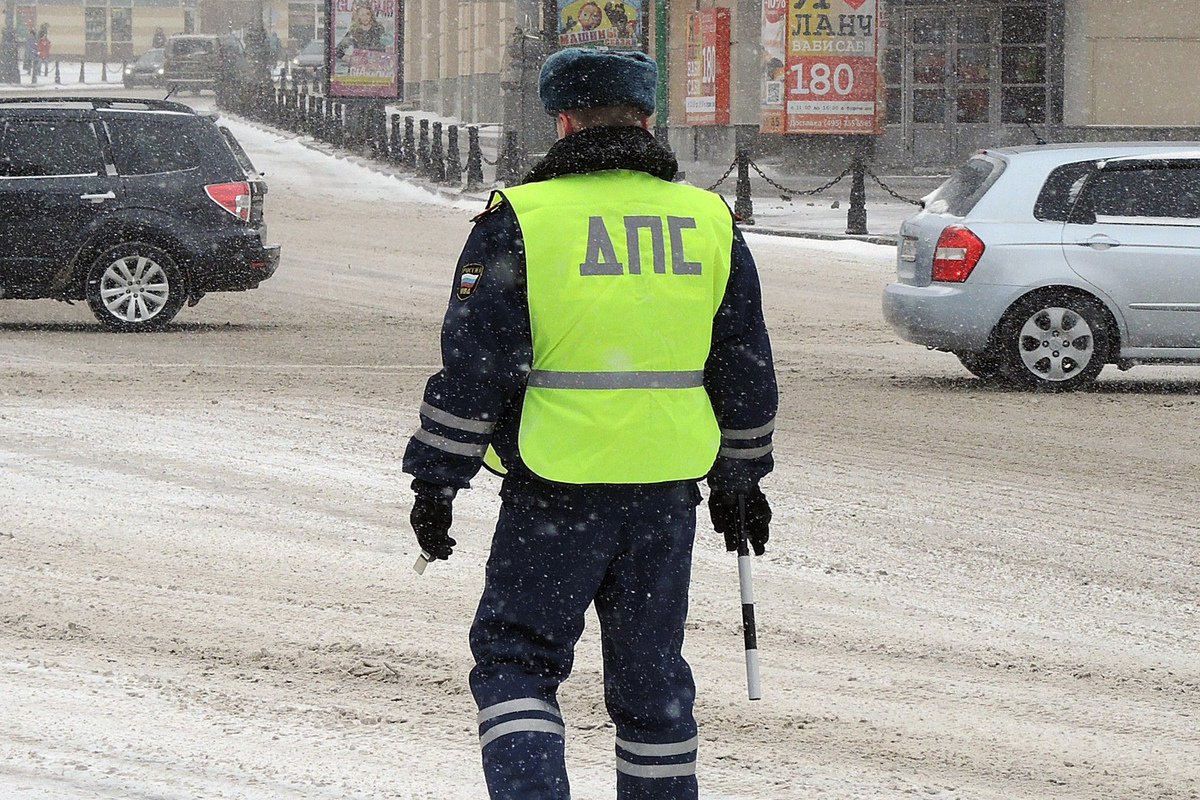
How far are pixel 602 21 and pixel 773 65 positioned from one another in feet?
11.9

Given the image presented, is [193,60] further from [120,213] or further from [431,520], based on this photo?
[431,520]

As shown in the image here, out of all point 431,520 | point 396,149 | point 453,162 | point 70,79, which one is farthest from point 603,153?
point 70,79

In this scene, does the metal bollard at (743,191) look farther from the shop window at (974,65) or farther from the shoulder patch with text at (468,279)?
the shoulder patch with text at (468,279)

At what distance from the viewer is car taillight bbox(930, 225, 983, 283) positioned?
11297 mm

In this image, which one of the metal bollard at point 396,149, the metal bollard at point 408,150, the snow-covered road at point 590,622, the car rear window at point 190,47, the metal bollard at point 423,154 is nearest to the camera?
the snow-covered road at point 590,622

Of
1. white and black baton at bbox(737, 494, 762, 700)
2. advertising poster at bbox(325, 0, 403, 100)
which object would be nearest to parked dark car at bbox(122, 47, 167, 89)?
advertising poster at bbox(325, 0, 403, 100)

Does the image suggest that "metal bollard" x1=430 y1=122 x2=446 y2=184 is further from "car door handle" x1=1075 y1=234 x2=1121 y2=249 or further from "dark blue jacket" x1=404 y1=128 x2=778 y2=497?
"dark blue jacket" x1=404 y1=128 x2=778 y2=497

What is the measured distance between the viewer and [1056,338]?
1133 cm

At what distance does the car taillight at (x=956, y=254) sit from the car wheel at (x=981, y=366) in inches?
23.1

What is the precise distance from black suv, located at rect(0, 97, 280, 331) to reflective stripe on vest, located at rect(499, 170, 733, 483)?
10.7 m

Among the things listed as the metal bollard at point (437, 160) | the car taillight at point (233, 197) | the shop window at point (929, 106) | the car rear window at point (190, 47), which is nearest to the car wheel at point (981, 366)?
the car taillight at point (233, 197)

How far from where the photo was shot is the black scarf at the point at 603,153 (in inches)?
141

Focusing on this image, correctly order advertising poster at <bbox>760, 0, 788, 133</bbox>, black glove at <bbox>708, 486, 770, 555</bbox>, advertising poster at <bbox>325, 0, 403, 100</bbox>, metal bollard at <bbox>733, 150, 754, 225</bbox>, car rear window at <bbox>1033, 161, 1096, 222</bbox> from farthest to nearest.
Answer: advertising poster at <bbox>325, 0, 403, 100</bbox> < advertising poster at <bbox>760, 0, 788, 133</bbox> < metal bollard at <bbox>733, 150, 754, 225</bbox> < car rear window at <bbox>1033, 161, 1096, 222</bbox> < black glove at <bbox>708, 486, 770, 555</bbox>

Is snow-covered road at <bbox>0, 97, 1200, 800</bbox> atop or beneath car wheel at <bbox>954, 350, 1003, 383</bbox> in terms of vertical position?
beneath
